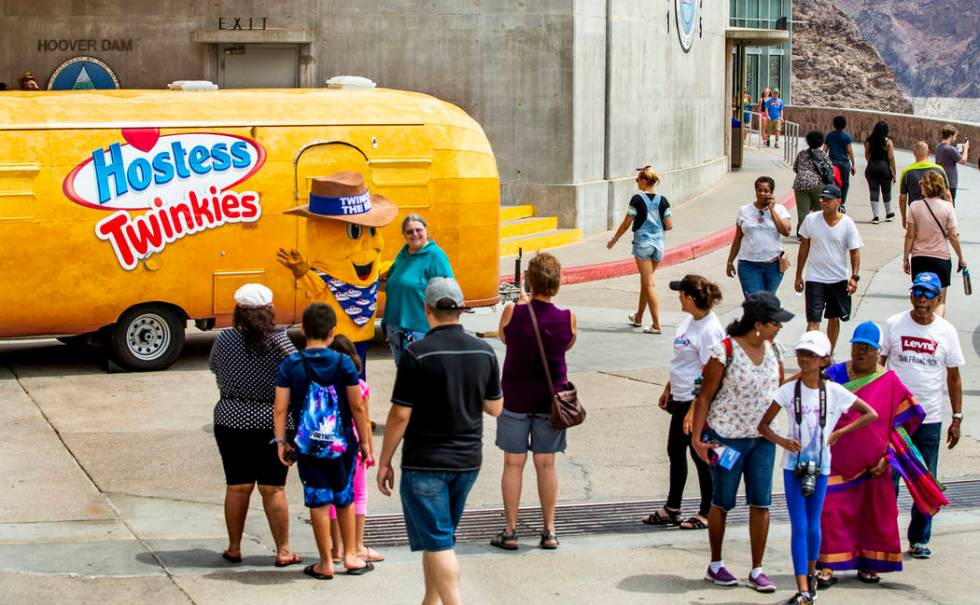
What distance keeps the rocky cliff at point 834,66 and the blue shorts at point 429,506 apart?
353 feet

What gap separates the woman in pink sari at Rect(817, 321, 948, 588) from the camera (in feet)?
25.9

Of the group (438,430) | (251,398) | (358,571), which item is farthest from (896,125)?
(438,430)

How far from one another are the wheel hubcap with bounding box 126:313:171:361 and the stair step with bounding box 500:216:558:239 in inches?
287

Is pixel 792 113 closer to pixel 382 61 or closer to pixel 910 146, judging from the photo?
pixel 910 146

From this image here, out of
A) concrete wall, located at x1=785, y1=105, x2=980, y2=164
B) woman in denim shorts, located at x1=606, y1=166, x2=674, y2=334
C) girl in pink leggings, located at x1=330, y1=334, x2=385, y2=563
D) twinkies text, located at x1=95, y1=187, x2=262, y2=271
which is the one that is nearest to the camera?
girl in pink leggings, located at x1=330, y1=334, x2=385, y2=563

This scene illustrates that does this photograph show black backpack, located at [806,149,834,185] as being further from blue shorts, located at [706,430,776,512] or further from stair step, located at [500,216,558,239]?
blue shorts, located at [706,430,776,512]

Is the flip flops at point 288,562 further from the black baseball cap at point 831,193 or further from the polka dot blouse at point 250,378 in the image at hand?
the black baseball cap at point 831,193

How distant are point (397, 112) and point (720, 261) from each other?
7.69m

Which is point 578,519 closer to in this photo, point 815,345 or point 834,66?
point 815,345

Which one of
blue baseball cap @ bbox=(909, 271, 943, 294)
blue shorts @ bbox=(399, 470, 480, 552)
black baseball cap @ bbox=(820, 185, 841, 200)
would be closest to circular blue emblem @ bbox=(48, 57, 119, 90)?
black baseball cap @ bbox=(820, 185, 841, 200)

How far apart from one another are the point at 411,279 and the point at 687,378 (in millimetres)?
2544

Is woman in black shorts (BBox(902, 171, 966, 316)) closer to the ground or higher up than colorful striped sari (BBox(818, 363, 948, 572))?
higher up

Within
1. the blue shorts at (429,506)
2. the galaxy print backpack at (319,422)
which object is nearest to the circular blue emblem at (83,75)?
the galaxy print backpack at (319,422)

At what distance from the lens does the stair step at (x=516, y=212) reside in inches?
799
